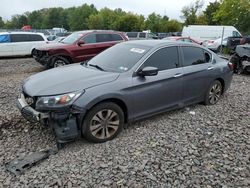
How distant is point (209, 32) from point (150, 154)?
2188 centimetres

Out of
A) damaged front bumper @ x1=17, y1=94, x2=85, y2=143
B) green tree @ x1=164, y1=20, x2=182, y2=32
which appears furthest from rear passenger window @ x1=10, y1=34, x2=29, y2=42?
green tree @ x1=164, y1=20, x2=182, y2=32

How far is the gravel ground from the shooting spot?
3283mm

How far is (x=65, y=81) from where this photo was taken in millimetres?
4102

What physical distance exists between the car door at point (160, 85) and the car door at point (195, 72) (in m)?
0.20

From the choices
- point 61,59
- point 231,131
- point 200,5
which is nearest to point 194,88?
point 231,131

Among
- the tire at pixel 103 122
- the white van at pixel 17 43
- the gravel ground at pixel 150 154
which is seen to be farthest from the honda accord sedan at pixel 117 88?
the white van at pixel 17 43

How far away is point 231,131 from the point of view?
467 cm

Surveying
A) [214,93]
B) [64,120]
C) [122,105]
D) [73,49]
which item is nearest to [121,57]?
[122,105]

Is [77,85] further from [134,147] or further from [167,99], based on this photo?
[167,99]

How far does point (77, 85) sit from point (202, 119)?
260 cm

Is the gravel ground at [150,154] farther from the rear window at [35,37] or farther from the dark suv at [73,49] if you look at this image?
the rear window at [35,37]

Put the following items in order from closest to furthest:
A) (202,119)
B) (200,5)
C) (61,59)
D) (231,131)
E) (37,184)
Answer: (37,184), (231,131), (202,119), (61,59), (200,5)

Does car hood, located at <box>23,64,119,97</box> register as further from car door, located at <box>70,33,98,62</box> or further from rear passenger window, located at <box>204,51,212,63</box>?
car door, located at <box>70,33,98,62</box>

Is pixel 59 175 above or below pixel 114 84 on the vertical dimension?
below
